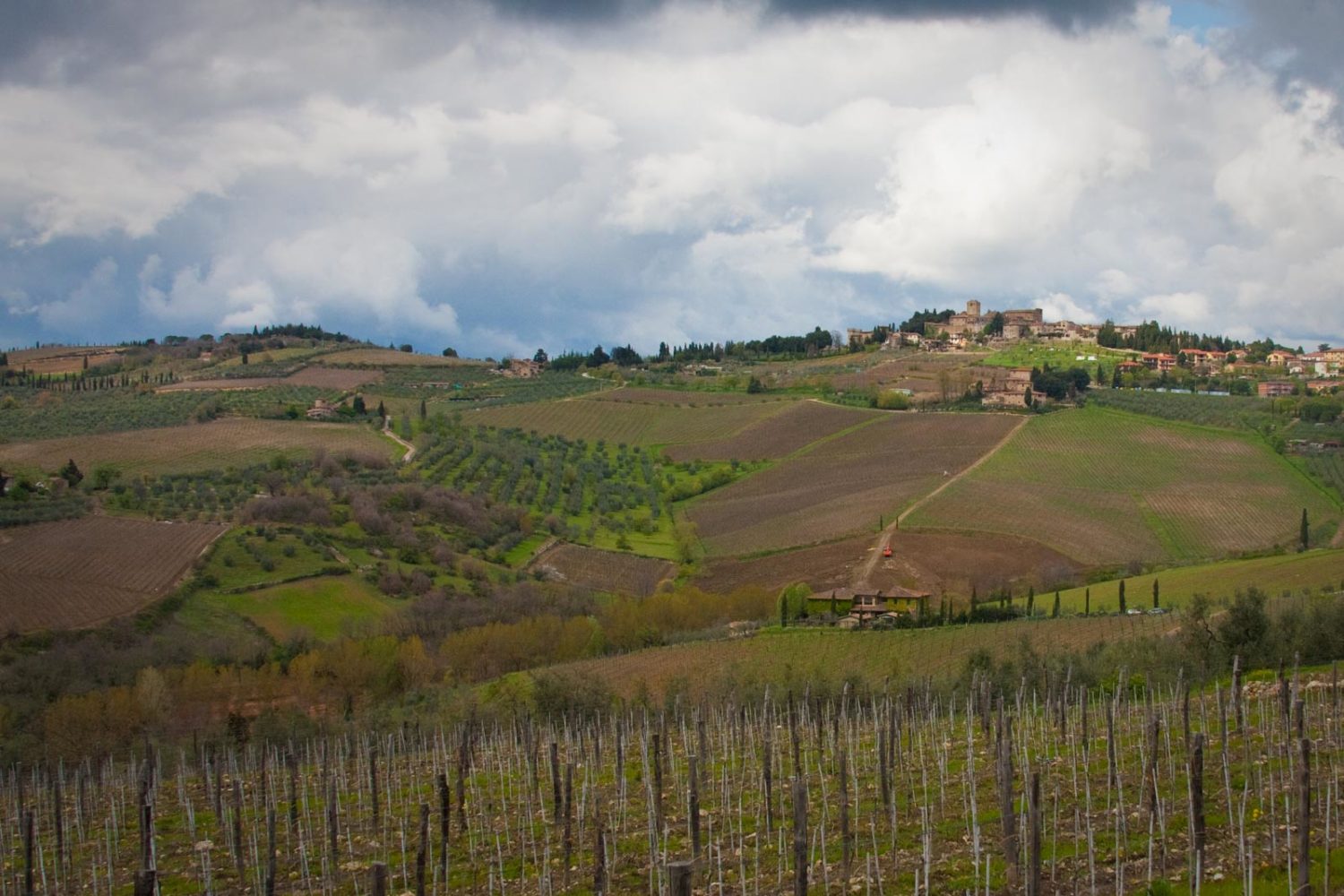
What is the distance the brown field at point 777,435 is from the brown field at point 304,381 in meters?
45.7

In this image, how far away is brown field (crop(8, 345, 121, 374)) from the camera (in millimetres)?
160375

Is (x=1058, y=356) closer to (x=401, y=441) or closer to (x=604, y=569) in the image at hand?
(x=401, y=441)

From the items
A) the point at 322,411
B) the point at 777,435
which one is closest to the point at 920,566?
the point at 777,435

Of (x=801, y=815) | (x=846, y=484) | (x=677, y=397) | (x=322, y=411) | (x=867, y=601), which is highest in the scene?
(x=677, y=397)

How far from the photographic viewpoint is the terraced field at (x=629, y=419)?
11675cm

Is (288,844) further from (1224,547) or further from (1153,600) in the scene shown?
(1224,547)

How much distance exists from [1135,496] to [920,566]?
2139cm

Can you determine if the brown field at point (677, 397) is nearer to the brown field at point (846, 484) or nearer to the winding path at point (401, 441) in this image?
the brown field at point (846, 484)

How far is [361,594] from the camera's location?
65000 millimetres

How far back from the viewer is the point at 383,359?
16388 cm

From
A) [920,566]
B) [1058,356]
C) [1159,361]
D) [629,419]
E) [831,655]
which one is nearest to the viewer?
[831,655]

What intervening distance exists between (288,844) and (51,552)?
4496 cm

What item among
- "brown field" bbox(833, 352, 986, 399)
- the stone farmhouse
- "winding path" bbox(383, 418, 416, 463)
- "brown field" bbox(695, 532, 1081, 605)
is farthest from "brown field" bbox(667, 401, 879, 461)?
the stone farmhouse

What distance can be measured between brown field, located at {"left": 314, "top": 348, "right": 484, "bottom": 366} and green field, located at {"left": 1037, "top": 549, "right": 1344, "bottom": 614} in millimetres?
113833
